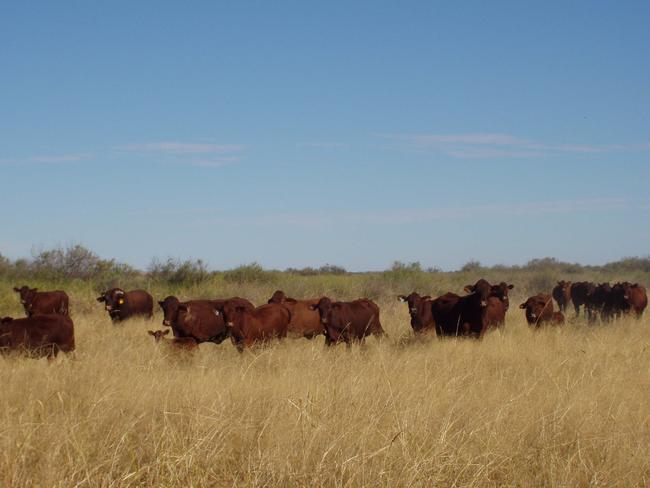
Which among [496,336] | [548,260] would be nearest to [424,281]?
[496,336]

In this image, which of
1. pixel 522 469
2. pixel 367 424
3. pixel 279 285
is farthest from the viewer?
pixel 279 285

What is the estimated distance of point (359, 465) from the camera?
576cm

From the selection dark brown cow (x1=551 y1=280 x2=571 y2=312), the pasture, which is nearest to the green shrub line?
dark brown cow (x1=551 y1=280 x2=571 y2=312)

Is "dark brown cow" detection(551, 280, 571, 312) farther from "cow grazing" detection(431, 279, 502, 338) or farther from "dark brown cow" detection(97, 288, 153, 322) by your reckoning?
"dark brown cow" detection(97, 288, 153, 322)

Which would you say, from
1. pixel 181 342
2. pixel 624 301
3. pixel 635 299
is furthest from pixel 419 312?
pixel 635 299

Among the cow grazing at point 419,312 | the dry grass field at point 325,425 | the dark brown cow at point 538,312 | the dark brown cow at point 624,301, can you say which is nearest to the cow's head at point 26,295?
the dry grass field at point 325,425

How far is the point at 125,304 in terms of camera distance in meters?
18.7

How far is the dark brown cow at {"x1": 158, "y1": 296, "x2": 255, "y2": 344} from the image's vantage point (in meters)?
14.1

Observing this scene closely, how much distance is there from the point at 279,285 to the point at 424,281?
7084 millimetres

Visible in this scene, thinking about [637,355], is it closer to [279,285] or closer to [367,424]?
[367,424]

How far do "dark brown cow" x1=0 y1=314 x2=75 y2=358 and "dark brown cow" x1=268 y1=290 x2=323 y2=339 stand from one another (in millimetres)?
4431

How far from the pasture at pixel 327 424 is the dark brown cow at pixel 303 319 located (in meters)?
4.01

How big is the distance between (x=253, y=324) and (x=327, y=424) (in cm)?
736

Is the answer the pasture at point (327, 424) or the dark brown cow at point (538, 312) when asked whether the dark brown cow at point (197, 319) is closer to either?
the pasture at point (327, 424)
